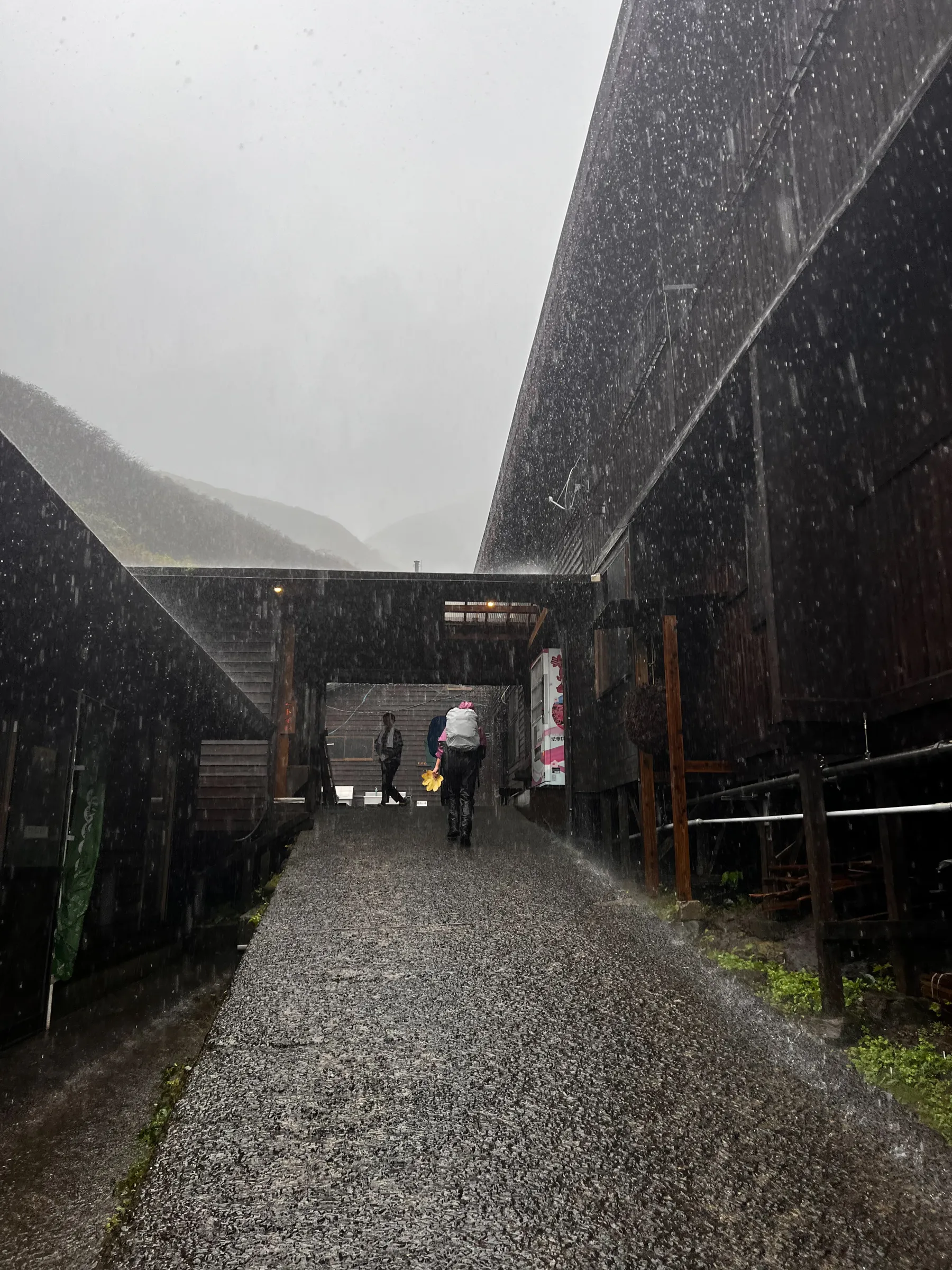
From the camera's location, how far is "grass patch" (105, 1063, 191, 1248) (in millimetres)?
2709

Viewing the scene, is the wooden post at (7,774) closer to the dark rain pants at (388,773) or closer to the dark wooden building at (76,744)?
the dark wooden building at (76,744)

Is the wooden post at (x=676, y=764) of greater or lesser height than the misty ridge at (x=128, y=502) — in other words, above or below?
below

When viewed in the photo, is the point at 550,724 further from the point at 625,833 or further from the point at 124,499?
the point at 124,499

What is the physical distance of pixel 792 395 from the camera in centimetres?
524

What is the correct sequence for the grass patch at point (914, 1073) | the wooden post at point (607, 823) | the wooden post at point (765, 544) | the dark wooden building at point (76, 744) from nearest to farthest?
the grass patch at point (914, 1073) < the wooden post at point (765, 544) < the dark wooden building at point (76, 744) < the wooden post at point (607, 823)

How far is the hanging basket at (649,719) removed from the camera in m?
7.13

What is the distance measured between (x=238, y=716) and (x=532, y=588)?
4719 mm

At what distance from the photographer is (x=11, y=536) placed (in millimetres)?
5004

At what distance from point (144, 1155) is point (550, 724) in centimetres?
867

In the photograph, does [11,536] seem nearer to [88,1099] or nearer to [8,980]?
[8,980]

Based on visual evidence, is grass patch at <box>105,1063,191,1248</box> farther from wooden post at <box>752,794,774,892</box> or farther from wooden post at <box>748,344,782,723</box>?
wooden post at <box>752,794,774,892</box>

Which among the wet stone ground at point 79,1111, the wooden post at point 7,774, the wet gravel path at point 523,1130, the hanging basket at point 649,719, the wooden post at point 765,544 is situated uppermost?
the wooden post at point 765,544

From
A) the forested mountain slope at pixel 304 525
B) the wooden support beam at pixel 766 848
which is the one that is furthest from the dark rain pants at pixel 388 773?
the forested mountain slope at pixel 304 525

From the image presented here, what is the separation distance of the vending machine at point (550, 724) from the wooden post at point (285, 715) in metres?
Result: 3.71
